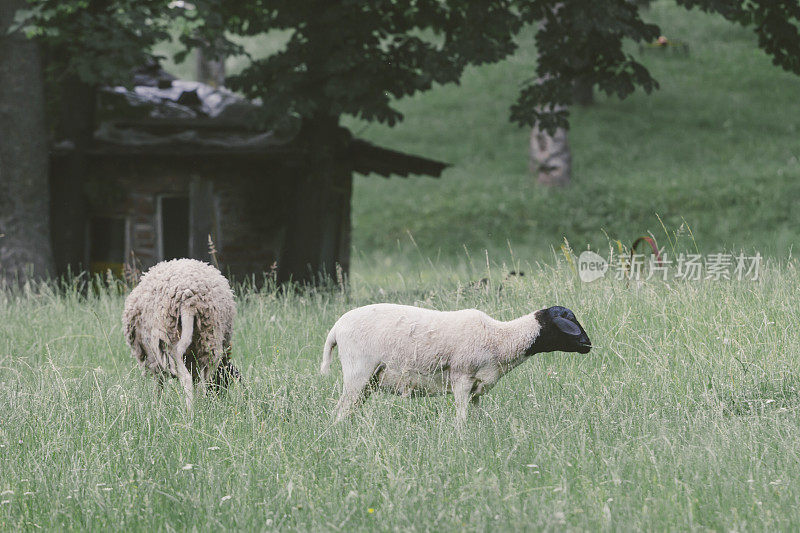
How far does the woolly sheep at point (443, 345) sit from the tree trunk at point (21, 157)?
7944 millimetres

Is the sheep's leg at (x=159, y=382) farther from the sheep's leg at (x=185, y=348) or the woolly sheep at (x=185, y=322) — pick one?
the sheep's leg at (x=185, y=348)

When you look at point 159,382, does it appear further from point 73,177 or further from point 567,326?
point 73,177

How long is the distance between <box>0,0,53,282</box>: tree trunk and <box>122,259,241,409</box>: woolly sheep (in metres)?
6.53

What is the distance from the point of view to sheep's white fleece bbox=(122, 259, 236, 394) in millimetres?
4980

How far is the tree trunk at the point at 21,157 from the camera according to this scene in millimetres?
11039

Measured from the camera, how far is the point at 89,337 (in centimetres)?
730

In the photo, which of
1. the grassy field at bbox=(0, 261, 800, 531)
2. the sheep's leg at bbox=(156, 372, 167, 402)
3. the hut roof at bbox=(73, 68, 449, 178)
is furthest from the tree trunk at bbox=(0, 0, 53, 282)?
the sheep's leg at bbox=(156, 372, 167, 402)

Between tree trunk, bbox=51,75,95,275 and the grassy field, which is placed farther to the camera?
tree trunk, bbox=51,75,95,275

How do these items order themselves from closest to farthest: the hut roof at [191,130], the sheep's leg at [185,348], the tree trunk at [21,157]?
the sheep's leg at [185,348], the tree trunk at [21,157], the hut roof at [191,130]

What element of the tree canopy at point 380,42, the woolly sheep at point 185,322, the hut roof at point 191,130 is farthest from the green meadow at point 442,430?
the hut roof at point 191,130

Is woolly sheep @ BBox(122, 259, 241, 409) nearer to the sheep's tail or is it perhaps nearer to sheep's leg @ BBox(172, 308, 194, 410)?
sheep's leg @ BBox(172, 308, 194, 410)

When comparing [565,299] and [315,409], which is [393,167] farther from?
[315,409]

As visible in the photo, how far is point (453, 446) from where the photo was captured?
421cm

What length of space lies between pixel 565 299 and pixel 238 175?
8.40m
